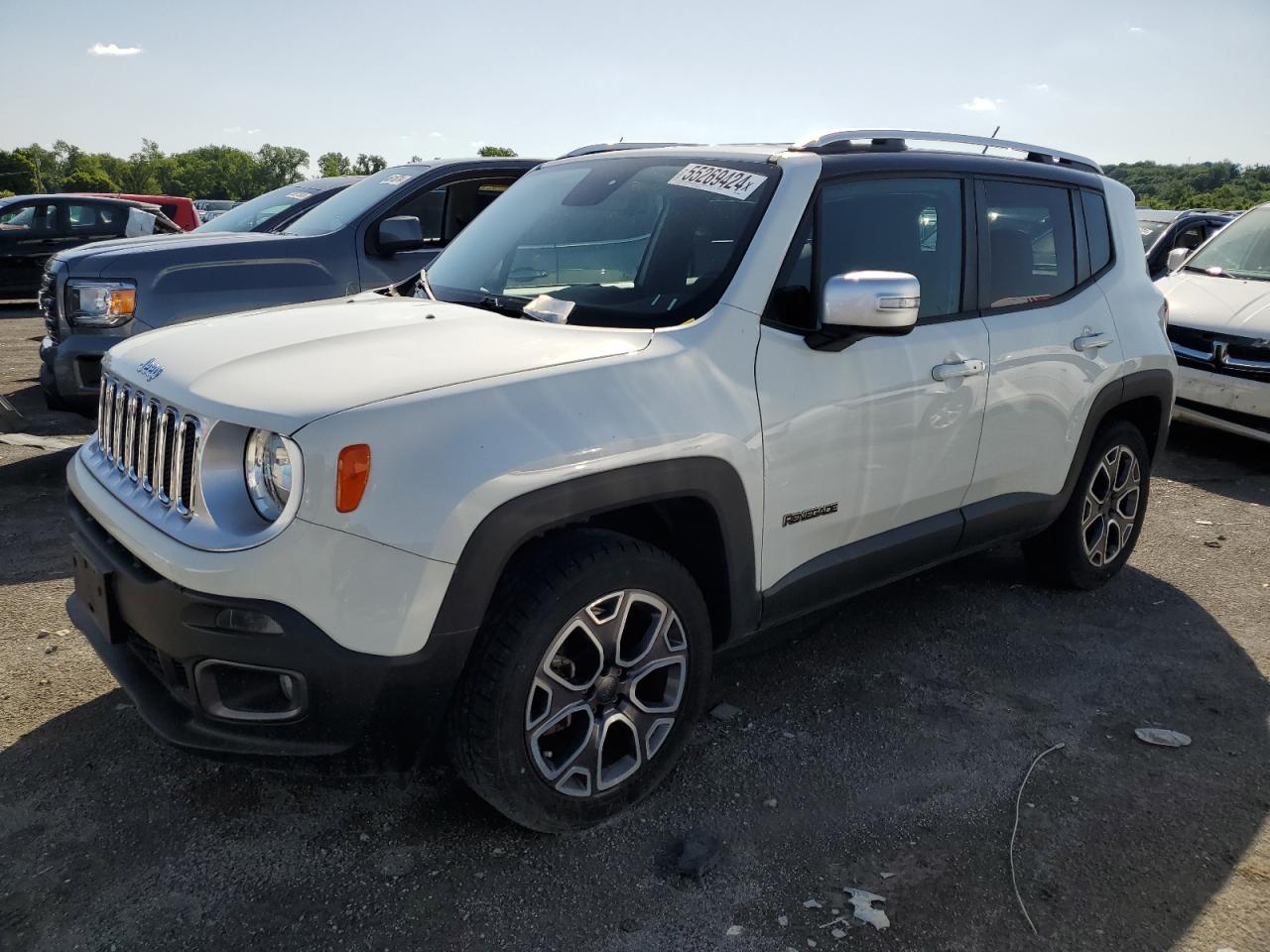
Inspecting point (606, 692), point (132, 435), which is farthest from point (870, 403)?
point (132, 435)

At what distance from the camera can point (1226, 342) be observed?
6555 mm

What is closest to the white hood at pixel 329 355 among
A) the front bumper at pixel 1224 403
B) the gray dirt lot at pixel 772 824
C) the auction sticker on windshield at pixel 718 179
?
the auction sticker on windshield at pixel 718 179

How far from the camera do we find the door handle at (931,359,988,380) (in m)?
3.32

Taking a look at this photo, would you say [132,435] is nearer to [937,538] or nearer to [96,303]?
[937,538]

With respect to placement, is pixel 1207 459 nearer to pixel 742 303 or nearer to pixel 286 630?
pixel 742 303

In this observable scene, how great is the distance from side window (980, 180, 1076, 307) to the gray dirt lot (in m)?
1.39

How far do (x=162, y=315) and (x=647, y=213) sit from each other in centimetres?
345

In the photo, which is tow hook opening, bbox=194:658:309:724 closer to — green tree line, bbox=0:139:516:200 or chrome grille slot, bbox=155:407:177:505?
chrome grille slot, bbox=155:407:177:505

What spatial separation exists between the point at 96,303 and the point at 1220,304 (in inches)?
282

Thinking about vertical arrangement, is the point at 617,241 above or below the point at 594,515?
above

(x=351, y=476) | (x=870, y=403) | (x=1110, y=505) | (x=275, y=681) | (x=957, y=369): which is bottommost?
(x=275, y=681)

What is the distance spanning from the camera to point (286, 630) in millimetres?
2166

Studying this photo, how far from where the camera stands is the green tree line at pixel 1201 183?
132 feet

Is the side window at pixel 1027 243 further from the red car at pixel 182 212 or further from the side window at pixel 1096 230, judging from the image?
the red car at pixel 182 212
